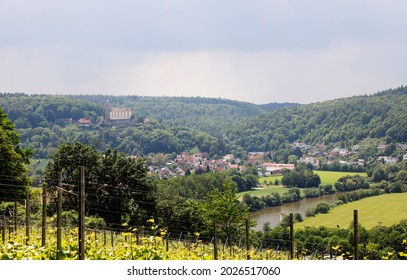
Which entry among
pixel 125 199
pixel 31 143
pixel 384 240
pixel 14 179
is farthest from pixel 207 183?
pixel 31 143

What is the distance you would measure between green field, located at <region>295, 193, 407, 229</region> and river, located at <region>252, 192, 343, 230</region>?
16.9 ft

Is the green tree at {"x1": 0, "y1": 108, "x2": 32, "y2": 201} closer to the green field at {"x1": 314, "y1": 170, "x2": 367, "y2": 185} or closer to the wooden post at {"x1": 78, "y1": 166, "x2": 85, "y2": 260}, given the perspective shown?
the wooden post at {"x1": 78, "y1": 166, "x2": 85, "y2": 260}

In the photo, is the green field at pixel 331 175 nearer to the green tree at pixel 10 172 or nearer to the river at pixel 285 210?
the river at pixel 285 210

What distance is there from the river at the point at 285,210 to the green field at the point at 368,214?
5.16 m

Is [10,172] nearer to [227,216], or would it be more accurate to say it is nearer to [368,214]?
[227,216]

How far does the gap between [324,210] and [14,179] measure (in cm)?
7609

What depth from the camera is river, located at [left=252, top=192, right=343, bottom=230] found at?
10075cm

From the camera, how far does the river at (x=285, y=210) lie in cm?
10075

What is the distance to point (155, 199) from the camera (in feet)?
138

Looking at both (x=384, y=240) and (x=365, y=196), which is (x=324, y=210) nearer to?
(x=365, y=196)

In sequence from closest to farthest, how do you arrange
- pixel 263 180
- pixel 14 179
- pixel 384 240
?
pixel 14 179 < pixel 384 240 < pixel 263 180

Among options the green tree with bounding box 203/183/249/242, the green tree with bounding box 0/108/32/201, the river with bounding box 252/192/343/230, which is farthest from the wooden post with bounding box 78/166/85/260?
the river with bounding box 252/192/343/230

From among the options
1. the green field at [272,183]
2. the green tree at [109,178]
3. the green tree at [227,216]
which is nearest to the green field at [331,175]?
the green field at [272,183]
